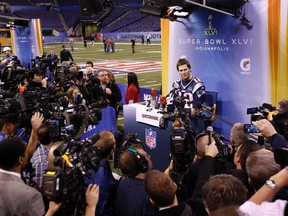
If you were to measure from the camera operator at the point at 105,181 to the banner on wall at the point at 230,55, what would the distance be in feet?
12.8

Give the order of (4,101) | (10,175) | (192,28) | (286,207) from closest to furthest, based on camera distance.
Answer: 1. (286,207)
2. (10,175)
3. (4,101)
4. (192,28)

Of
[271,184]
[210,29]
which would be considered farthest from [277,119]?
[210,29]

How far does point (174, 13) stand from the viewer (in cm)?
757

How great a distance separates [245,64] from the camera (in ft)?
21.6

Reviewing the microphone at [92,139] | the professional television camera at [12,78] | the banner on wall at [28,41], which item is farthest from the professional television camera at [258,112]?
the banner on wall at [28,41]

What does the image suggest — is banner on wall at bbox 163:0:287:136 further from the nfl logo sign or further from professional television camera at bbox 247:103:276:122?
professional television camera at bbox 247:103:276:122

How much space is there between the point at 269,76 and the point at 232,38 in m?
1.02

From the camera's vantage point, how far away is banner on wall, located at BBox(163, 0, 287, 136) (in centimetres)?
629

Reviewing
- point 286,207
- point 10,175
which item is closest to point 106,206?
point 10,175

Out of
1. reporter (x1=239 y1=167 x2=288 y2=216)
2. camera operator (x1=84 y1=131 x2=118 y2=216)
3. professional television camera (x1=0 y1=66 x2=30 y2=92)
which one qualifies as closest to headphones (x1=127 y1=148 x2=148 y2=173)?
camera operator (x1=84 y1=131 x2=118 y2=216)

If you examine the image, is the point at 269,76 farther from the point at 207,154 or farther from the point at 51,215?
the point at 51,215

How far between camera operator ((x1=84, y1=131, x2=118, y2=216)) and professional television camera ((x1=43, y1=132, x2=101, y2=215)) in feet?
0.73

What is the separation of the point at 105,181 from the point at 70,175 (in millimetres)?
738

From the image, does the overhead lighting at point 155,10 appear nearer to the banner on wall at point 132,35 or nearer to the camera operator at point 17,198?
the camera operator at point 17,198
